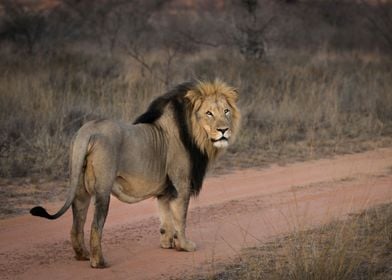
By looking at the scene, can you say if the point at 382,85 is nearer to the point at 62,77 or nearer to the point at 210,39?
the point at 62,77

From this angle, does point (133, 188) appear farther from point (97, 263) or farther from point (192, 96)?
point (192, 96)

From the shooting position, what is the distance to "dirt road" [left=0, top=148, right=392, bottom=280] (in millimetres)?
5443

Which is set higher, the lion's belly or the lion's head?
the lion's head

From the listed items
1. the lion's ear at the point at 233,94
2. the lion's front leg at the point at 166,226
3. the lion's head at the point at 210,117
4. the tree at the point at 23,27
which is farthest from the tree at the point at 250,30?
the lion's front leg at the point at 166,226

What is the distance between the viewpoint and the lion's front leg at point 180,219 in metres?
5.86

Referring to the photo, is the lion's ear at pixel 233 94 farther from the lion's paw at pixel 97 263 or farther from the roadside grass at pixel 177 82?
the roadside grass at pixel 177 82

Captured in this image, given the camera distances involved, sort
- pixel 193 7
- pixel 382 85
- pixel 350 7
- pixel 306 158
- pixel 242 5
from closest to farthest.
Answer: pixel 306 158 < pixel 382 85 < pixel 242 5 < pixel 350 7 < pixel 193 7

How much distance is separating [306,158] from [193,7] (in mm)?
26136

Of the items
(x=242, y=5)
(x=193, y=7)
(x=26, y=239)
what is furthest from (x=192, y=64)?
(x=193, y=7)

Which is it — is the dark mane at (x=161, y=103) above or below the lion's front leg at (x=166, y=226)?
above

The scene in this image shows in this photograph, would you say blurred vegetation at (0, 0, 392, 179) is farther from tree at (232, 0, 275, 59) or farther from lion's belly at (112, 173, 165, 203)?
lion's belly at (112, 173, 165, 203)

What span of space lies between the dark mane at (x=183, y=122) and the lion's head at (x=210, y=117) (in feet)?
0.15

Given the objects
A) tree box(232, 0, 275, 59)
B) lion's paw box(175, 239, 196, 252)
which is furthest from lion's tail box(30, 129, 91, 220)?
tree box(232, 0, 275, 59)

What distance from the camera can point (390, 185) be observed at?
8.44m
